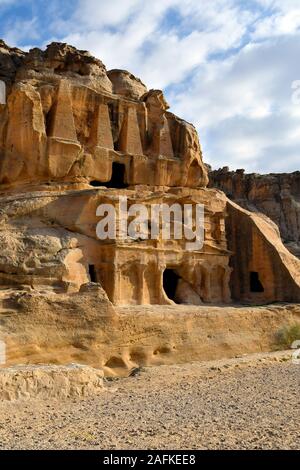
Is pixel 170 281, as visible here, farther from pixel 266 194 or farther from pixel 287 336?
pixel 266 194

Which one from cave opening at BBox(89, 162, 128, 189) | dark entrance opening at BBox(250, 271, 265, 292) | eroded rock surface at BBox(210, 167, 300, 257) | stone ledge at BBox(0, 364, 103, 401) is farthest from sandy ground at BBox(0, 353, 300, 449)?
eroded rock surface at BBox(210, 167, 300, 257)

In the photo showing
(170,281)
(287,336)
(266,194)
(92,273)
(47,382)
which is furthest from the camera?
(266,194)

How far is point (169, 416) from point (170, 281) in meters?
20.8

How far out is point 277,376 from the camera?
57.3ft

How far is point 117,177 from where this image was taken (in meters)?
36.4

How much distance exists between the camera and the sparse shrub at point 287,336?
27062 millimetres

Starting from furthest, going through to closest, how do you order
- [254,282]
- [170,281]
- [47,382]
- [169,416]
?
[254,282]
[170,281]
[47,382]
[169,416]

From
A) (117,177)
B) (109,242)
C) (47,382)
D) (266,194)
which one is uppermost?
(266,194)

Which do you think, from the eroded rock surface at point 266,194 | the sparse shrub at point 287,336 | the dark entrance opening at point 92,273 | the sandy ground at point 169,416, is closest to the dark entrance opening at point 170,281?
the dark entrance opening at point 92,273

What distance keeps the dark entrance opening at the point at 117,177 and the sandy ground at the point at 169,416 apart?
20.0 m

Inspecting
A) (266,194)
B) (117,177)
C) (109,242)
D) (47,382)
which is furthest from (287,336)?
(266,194)

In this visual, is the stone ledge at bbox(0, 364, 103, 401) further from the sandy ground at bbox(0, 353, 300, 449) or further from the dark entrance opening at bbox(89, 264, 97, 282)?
the dark entrance opening at bbox(89, 264, 97, 282)

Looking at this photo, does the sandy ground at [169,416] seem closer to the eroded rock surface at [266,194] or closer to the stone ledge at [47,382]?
the stone ledge at [47,382]
